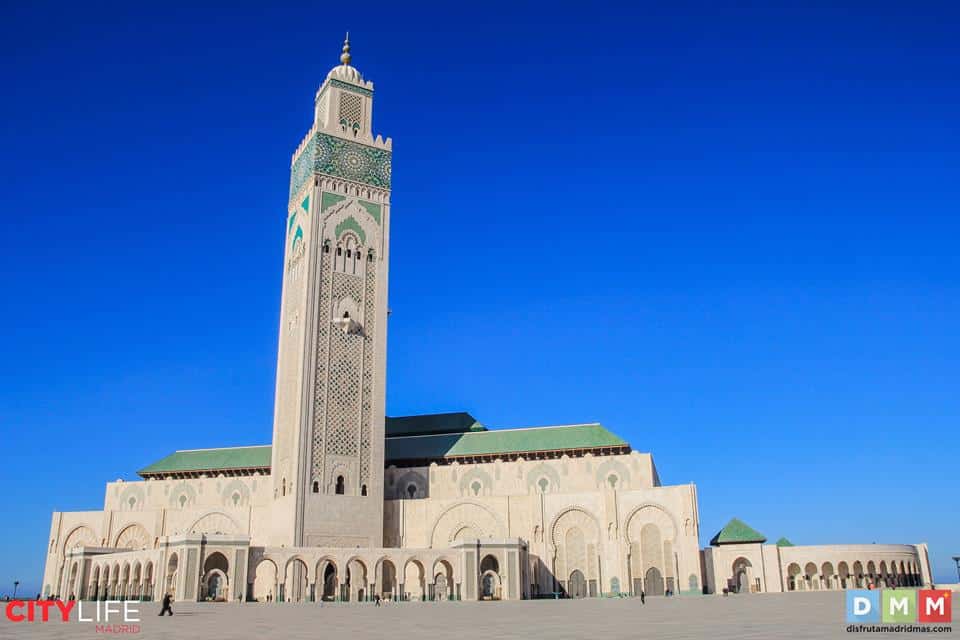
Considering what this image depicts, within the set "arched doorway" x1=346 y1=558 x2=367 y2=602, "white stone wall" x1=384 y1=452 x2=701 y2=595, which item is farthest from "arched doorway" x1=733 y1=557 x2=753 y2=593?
"arched doorway" x1=346 y1=558 x2=367 y2=602

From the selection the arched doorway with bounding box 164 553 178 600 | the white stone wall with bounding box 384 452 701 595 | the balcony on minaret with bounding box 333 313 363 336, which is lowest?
the arched doorway with bounding box 164 553 178 600

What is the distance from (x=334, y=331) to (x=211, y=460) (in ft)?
43.6

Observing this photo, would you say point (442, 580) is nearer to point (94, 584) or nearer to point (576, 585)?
point (576, 585)

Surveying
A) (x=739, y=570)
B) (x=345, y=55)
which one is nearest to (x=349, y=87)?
(x=345, y=55)

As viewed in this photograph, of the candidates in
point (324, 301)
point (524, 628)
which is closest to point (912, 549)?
point (324, 301)

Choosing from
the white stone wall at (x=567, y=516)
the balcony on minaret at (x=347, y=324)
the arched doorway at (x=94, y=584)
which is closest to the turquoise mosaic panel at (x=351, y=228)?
the balcony on minaret at (x=347, y=324)

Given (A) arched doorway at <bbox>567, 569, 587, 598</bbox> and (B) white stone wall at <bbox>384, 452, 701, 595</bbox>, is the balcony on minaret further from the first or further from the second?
(A) arched doorway at <bbox>567, 569, 587, 598</bbox>

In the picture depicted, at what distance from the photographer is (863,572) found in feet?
129

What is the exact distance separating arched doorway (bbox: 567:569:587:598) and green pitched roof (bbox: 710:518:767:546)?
6.55 metres

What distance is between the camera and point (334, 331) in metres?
41.2

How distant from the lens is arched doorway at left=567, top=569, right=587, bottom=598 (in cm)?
3859

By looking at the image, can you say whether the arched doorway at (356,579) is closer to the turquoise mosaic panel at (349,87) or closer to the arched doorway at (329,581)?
the arched doorway at (329,581)

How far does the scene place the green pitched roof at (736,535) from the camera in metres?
38.8

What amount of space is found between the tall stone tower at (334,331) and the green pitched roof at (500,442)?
4.31m
